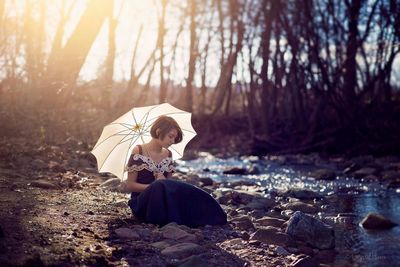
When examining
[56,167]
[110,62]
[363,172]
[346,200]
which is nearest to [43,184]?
[56,167]

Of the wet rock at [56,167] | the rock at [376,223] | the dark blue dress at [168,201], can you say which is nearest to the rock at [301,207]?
the rock at [376,223]

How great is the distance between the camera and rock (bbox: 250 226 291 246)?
17.0 feet

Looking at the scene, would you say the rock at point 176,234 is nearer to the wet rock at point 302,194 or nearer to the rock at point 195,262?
the rock at point 195,262

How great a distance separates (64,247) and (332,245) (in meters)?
2.67

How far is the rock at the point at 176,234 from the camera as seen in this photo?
15.7 ft

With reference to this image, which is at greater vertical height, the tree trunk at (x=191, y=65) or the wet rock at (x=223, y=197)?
the tree trunk at (x=191, y=65)

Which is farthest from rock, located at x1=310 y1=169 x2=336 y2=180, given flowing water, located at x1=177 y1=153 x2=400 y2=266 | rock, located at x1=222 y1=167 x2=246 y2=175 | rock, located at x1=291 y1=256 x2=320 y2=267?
rock, located at x1=291 y1=256 x2=320 y2=267

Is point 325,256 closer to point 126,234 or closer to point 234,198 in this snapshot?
point 126,234

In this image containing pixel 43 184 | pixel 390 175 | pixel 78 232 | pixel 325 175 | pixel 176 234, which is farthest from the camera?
pixel 325 175

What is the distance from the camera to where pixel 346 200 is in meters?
8.60

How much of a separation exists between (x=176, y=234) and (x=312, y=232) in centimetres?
142

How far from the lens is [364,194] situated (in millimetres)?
9344

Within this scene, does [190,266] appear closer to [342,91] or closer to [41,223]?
[41,223]

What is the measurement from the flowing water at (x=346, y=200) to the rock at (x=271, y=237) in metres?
0.53
